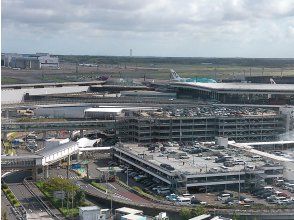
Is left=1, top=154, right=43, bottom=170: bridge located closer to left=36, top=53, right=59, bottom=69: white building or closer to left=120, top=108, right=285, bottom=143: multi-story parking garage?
left=120, top=108, right=285, bottom=143: multi-story parking garage

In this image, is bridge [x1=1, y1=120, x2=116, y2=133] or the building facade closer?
the building facade

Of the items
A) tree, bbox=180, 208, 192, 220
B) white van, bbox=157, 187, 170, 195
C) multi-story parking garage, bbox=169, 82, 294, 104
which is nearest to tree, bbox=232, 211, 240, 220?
tree, bbox=180, 208, 192, 220

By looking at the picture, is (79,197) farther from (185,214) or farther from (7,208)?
(185,214)

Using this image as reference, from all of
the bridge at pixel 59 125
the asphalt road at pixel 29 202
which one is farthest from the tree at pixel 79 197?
the bridge at pixel 59 125

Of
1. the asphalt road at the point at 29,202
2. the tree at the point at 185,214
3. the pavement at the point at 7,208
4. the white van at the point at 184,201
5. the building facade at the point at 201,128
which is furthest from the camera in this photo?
the building facade at the point at 201,128

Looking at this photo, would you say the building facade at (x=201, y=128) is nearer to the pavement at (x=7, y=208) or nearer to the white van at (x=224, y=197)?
the white van at (x=224, y=197)
